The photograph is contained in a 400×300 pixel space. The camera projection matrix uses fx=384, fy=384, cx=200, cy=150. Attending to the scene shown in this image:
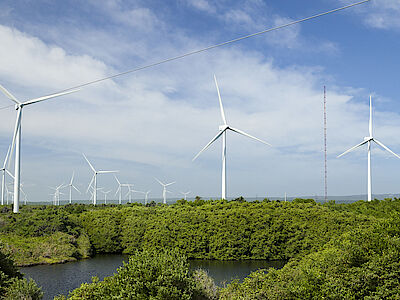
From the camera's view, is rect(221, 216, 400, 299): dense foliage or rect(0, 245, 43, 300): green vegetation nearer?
rect(221, 216, 400, 299): dense foliage

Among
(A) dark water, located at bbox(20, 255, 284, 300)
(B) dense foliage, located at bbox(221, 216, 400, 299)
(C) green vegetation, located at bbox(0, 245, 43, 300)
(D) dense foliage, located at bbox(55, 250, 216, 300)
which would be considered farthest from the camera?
(A) dark water, located at bbox(20, 255, 284, 300)

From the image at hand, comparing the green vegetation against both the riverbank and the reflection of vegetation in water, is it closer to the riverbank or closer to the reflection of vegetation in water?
the reflection of vegetation in water

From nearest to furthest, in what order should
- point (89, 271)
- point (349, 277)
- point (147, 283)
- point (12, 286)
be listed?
point (147, 283) → point (349, 277) → point (12, 286) → point (89, 271)

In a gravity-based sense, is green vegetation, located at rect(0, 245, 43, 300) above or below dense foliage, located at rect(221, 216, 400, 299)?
below

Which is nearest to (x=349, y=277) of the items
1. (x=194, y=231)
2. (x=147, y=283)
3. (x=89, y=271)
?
(x=147, y=283)

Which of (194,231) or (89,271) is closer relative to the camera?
(89,271)

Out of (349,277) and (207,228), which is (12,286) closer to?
(349,277)

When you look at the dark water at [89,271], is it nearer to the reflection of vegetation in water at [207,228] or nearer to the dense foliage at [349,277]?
the reflection of vegetation in water at [207,228]

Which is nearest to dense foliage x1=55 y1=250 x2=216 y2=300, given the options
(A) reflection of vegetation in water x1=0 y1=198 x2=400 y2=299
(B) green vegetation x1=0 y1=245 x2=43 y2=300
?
(B) green vegetation x1=0 y1=245 x2=43 y2=300
